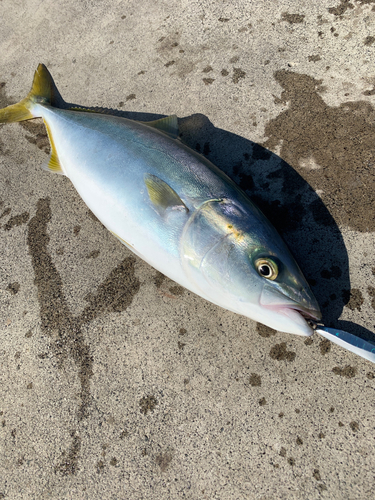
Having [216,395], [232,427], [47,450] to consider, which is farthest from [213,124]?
[47,450]

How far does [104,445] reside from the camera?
1944 mm

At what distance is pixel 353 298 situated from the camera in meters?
2.01

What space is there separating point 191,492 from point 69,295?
1493 millimetres

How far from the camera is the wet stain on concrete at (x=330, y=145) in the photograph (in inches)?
87.0

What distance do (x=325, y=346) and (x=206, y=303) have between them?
801mm

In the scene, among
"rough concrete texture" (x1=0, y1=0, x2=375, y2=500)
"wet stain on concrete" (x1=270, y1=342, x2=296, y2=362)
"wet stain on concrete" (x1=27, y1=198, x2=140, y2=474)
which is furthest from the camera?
"wet stain on concrete" (x1=27, y1=198, x2=140, y2=474)

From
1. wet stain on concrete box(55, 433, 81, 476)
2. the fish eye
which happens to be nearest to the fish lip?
the fish eye

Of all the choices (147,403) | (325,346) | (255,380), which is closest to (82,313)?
(147,403)

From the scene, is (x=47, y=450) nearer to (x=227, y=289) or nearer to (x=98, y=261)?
(x=98, y=261)

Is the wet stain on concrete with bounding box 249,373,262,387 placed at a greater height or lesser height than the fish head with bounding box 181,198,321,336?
lesser

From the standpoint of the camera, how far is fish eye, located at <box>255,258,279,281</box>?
1638 millimetres

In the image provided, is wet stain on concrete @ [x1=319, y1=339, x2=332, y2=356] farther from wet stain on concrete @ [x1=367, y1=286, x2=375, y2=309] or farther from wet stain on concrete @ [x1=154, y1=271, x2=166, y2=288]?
wet stain on concrete @ [x1=154, y1=271, x2=166, y2=288]

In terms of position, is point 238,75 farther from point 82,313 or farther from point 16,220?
point 82,313

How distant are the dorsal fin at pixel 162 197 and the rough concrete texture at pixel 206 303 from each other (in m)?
0.61
